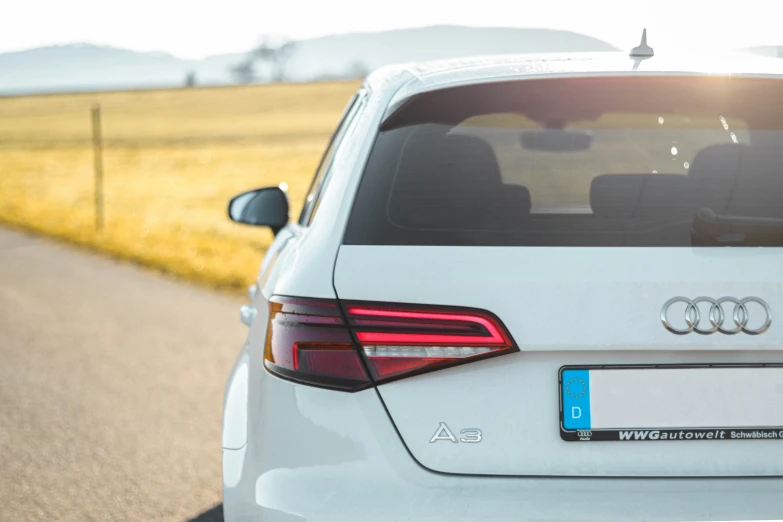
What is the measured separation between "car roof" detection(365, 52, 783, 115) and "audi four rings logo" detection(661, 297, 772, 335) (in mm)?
673

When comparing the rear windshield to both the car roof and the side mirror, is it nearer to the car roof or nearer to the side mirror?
the car roof

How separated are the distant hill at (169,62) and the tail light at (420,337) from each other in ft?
159

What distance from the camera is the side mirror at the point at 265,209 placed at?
3.86 meters

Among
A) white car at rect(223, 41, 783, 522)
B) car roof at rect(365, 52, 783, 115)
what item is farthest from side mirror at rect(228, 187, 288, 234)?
white car at rect(223, 41, 783, 522)

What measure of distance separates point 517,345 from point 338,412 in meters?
0.40

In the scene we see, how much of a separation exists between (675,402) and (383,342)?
0.61 metres

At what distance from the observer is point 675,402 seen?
83.4 inches

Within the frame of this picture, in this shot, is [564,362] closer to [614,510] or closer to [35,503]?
[614,510]

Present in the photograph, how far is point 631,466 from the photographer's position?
2.13 meters

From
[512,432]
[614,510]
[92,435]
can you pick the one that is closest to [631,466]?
[614,510]

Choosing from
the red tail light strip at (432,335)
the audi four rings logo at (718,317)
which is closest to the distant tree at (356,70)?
the red tail light strip at (432,335)

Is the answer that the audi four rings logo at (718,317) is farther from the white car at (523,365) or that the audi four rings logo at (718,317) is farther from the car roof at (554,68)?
the car roof at (554,68)

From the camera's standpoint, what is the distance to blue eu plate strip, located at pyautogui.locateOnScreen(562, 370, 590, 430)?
213cm

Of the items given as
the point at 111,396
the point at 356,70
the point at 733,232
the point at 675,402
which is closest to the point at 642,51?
the point at 733,232
